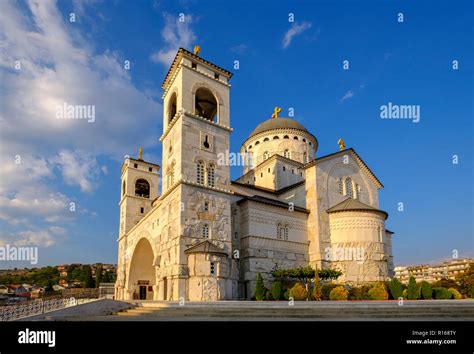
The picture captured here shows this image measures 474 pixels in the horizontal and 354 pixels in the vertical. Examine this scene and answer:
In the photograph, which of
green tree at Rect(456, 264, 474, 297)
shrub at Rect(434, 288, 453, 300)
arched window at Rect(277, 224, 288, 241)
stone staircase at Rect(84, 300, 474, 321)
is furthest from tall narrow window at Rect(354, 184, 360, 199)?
stone staircase at Rect(84, 300, 474, 321)

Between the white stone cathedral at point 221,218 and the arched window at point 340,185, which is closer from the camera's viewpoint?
the white stone cathedral at point 221,218

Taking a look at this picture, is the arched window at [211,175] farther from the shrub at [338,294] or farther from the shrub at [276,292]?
the shrub at [338,294]

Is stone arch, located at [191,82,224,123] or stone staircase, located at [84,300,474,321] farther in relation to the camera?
stone arch, located at [191,82,224,123]

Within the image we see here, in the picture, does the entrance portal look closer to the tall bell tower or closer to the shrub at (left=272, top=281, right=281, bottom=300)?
the tall bell tower

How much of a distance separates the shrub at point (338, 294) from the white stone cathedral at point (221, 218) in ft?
21.6

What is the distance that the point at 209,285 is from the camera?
81.7 ft

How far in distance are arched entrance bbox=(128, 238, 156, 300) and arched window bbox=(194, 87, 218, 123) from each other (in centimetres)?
1486

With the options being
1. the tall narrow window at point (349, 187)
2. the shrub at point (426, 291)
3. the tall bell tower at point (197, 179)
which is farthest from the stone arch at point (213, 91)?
the shrub at point (426, 291)

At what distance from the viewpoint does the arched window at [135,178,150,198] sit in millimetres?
43062

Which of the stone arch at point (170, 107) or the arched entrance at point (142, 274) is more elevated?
the stone arch at point (170, 107)

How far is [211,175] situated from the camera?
1125 inches

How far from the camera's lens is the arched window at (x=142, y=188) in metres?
43.1
